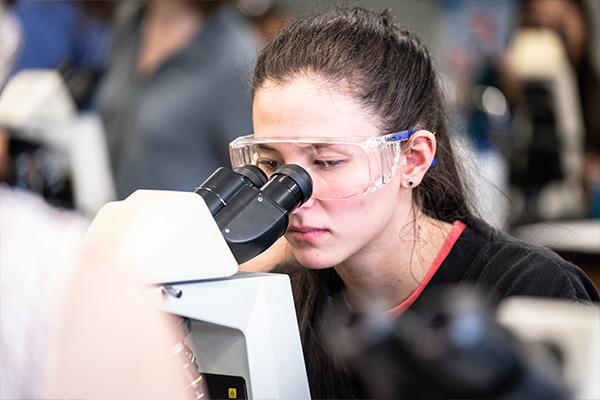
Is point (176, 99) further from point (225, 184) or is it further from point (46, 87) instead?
point (225, 184)

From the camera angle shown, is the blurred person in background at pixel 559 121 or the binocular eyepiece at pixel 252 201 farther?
the blurred person in background at pixel 559 121

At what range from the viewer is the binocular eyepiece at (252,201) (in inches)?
54.8

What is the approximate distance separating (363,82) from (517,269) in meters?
0.38

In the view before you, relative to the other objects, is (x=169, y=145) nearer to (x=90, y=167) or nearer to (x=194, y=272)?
(x=90, y=167)

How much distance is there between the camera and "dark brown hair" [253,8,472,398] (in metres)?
1.65

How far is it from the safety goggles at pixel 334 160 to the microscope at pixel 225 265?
1.8 inches

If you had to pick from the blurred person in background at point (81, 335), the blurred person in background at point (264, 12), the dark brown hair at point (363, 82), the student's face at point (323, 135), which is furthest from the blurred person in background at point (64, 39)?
the blurred person in background at point (81, 335)

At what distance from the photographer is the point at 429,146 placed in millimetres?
1685

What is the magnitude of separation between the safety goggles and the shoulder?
21 centimetres

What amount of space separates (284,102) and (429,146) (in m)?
0.26

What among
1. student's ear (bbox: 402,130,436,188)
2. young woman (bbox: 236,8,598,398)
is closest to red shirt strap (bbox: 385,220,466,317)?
young woman (bbox: 236,8,598,398)

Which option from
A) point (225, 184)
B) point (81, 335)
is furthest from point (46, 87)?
point (81, 335)

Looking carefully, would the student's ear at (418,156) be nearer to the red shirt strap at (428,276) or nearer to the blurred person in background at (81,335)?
the red shirt strap at (428,276)

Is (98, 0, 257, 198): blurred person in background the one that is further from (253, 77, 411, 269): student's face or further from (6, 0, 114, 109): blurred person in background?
(253, 77, 411, 269): student's face
